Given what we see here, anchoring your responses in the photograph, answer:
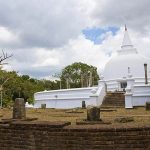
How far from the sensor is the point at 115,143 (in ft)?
26.4

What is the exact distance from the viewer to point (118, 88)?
36.5 m

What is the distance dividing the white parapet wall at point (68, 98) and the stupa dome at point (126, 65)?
9.57m

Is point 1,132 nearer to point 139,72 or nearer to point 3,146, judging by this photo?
point 3,146

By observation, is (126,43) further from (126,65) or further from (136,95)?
(136,95)

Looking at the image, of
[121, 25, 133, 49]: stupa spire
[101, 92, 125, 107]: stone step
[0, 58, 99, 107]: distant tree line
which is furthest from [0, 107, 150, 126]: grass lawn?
[0, 58, 99, 107]: distant tree line

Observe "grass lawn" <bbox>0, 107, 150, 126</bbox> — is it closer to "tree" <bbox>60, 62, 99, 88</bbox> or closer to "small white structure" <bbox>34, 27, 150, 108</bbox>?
"small white structure" <bbox>34, 27, 150, 108</bbox>

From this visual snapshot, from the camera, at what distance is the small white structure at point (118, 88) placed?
90.4 ft

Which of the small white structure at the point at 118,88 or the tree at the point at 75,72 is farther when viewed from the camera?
the tree at the point at 75,72

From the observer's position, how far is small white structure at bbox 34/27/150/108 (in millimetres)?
27562

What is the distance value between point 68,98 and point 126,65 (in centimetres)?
1188

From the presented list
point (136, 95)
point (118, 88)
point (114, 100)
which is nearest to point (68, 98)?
point (114, 100)

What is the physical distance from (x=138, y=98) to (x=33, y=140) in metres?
18.8

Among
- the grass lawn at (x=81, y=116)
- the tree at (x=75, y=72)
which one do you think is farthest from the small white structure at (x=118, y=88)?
the tree at (x=75, y=72)

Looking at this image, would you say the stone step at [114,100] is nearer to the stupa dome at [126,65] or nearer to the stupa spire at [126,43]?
the stupa dome at [126,65]
